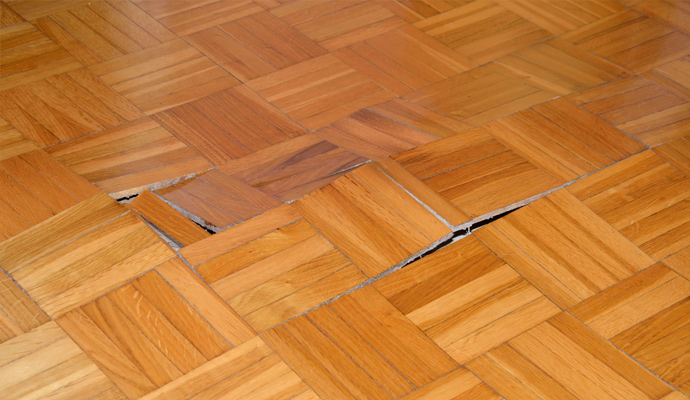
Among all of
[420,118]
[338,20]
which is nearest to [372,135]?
[420,118]

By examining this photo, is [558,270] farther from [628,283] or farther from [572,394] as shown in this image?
[572,394]

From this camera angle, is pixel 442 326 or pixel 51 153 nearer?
pixel 442 326

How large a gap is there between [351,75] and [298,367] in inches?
37.8

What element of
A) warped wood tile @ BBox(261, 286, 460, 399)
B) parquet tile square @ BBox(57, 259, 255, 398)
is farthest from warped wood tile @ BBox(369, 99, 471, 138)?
parquet tile square @ BBox(57, 259, 255, 398)

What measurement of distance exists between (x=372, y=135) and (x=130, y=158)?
0.58m

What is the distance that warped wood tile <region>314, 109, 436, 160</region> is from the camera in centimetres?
169

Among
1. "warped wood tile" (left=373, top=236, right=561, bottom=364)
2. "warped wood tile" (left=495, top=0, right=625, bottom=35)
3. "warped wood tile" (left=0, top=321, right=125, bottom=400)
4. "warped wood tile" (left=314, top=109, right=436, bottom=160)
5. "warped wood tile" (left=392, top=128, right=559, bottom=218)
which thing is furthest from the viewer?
"warped wood tile" (left=495, top=0, right=625, bottom=35)

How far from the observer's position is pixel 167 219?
150cm

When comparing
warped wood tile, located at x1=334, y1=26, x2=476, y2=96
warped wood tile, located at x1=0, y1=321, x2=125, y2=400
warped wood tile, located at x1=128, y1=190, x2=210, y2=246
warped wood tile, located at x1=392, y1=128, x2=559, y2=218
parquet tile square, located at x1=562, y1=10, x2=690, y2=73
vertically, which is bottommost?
warped wood tile, located at x1=0, y1=321, x2=125, y2=400

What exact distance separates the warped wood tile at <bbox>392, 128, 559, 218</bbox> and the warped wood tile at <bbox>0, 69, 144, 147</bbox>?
0.74 metres

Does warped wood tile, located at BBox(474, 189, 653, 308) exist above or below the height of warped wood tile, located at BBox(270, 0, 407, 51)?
below

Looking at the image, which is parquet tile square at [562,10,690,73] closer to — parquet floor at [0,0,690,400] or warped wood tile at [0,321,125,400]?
parquet floor at [0,0,690,400]

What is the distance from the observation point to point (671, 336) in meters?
1.29

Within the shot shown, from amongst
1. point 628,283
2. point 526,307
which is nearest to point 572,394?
point 526,307
